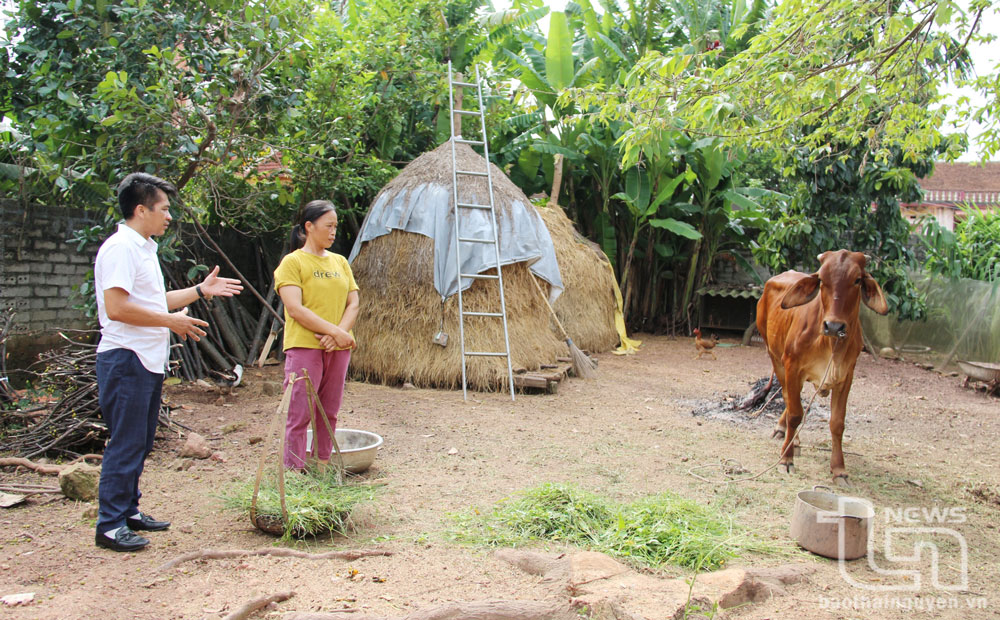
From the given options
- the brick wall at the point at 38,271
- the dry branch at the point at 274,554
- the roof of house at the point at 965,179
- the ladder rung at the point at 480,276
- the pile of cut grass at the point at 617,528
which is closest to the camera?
the dry branch at the point at 274,554

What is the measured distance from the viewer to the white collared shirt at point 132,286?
310 centimetres

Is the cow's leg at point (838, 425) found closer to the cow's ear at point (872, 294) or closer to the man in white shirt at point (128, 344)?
the cow's ear at point (872, 294)

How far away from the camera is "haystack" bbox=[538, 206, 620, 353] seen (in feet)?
35.9

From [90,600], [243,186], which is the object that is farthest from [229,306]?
[90,600]

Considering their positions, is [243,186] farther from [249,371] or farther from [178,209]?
[249,371]

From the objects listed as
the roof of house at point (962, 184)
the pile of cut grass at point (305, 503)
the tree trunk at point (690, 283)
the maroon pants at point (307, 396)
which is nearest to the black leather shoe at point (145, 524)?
the pile of cut grass at point (305, 503)

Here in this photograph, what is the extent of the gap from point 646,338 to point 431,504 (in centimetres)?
999

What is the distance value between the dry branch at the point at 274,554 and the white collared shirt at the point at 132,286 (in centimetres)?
87

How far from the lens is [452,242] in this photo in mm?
7961

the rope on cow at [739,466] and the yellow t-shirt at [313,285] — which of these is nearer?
the yellow t-shirt at [313,285]

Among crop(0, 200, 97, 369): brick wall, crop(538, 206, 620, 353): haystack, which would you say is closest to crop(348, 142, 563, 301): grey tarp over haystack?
crop(538, 206, 620, 353): haystack

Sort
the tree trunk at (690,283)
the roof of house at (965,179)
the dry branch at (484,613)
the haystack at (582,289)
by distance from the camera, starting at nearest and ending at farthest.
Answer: the dry branch at (484,613) → the haystack at (582,289) → the tree trunk at (690,283) → the roof of house at (965,179)

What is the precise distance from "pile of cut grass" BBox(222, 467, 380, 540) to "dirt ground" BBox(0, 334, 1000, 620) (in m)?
0.09

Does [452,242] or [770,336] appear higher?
[452,242]
